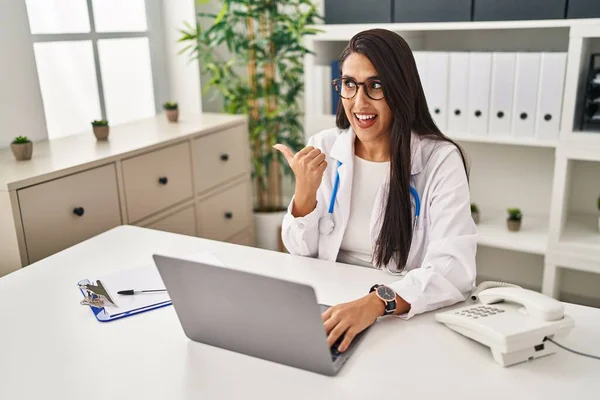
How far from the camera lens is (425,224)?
1.53 meters

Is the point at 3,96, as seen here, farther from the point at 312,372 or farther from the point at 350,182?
the point at 312,372

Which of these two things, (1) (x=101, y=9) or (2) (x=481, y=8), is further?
(1) (x=101, y=9)

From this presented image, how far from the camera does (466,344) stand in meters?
1.13

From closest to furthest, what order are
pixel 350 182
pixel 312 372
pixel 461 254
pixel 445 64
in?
pixel 312 372, pixel 461 254, pixel 350 182, pixel 445 64

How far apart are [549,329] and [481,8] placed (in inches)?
66.7

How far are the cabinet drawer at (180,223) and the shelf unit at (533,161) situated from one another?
0.79m

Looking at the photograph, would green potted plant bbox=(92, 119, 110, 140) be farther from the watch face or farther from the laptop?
the watch face

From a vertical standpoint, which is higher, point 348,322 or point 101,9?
point 101,9

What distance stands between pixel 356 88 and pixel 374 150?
0.22 m

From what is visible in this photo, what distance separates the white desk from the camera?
1.00 metres

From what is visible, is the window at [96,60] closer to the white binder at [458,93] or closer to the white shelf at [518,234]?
the white binder at [458,93]

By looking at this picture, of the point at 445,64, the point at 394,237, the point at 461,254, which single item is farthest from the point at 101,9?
the point at 461,254

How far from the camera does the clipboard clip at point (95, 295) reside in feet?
4.42

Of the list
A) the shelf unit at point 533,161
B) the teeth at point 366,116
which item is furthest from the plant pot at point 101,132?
the teeth at point 366,116
